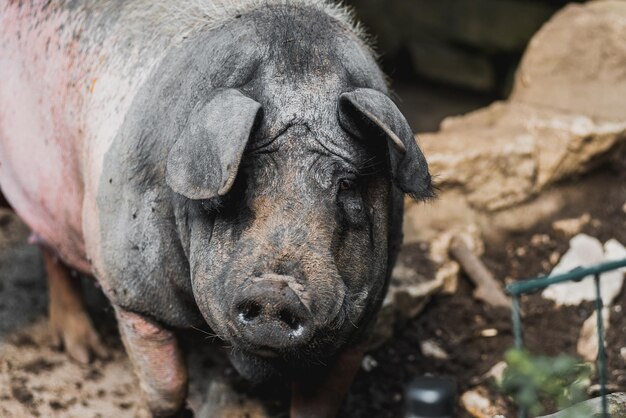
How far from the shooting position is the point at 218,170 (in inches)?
133

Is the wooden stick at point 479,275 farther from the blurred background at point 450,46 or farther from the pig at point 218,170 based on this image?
the blurred background at point 450,46

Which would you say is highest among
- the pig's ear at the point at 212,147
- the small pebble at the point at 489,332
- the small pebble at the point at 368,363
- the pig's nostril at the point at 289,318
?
the small pebble at the point at 489,332

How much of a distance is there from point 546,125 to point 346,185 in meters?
2.76

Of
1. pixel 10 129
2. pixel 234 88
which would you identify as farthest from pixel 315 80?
pixel 10 129

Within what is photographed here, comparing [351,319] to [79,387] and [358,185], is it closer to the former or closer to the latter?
[358,185]

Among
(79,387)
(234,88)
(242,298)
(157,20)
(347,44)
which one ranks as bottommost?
(242,298)

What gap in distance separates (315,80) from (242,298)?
75 centimetres

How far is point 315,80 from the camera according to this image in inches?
141

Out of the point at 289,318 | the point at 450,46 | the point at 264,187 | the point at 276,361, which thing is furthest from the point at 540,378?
the point at 450,46

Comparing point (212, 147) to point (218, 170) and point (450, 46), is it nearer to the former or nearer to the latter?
point (218, 170)

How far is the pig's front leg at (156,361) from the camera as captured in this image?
4148mm

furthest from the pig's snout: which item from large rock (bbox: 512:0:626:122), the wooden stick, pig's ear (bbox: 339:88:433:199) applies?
large rock (bbox: 512:0:626:122)

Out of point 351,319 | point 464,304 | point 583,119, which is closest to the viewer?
point 351,319

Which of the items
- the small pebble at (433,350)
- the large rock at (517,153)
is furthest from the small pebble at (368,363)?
the large rock at (517,153)
